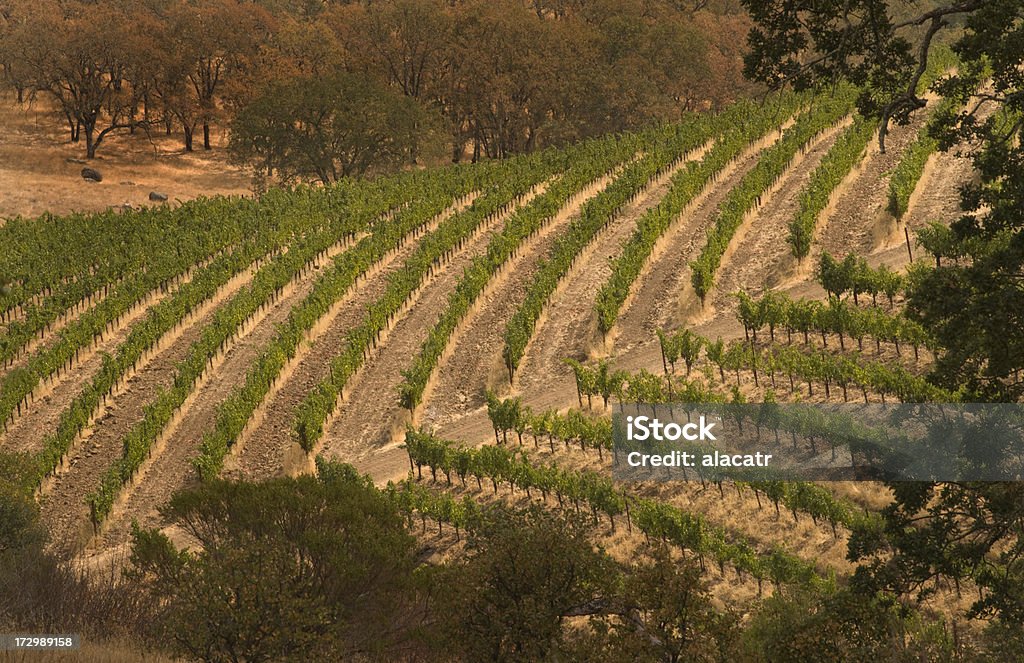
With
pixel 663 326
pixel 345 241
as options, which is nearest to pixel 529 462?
pixel 663 326

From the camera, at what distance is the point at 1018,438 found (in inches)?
704

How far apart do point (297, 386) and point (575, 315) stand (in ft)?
35.7

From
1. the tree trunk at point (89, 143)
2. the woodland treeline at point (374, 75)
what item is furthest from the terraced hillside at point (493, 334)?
the tree trunk at point (89, 143)

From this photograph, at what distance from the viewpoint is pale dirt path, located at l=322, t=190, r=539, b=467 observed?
39594 millimetres

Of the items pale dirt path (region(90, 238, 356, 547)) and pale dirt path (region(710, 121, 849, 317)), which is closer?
pale dirt path (region(90, 238, 356, 547))

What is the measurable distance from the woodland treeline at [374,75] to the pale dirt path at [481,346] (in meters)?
28.9

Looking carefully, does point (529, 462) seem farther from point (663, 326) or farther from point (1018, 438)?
point (1018, 438)

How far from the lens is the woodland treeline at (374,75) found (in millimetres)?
76688

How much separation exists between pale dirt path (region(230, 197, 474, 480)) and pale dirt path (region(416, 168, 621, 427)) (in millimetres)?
4584

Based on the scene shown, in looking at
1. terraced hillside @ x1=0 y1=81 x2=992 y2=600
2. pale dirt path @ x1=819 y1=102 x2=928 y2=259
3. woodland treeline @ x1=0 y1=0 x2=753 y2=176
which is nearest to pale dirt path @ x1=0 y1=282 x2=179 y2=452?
terraced hillside @ x1=0 y1=81 x2=992 y2=600

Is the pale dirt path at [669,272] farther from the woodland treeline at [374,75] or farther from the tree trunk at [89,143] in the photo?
the tree trunk at [89,143]

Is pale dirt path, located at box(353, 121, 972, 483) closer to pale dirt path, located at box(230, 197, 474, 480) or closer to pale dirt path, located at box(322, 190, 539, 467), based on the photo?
pale dirt path, located at box(322, 190, 539, 467)

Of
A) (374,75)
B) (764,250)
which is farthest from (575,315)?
(374,75)

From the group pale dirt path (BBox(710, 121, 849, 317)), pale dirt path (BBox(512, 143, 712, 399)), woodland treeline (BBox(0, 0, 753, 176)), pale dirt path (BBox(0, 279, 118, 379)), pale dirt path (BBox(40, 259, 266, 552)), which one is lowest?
pale dirt path (BBox(40, 259, 266, 552))
